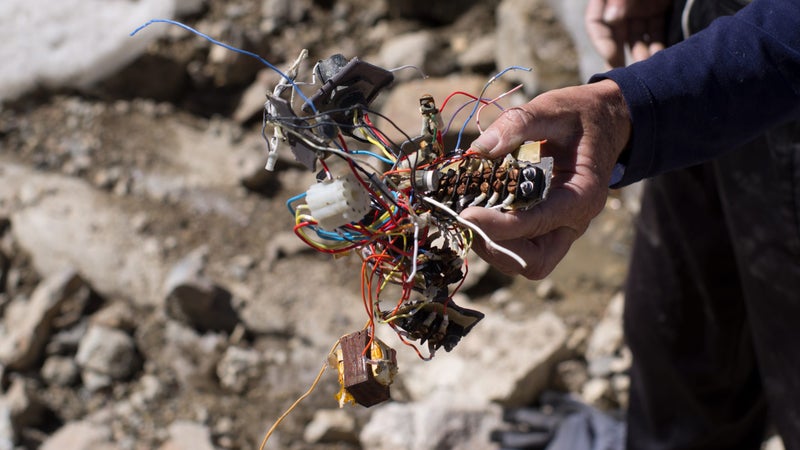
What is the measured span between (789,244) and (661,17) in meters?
0.60

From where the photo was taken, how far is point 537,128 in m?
1.17

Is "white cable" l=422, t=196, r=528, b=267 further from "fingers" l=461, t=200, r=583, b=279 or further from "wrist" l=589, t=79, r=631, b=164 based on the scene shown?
"wrist" l=589, t=79, r=631, b=164

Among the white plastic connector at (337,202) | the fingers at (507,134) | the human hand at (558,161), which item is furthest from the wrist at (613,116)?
the white plastic connector at (337,202)

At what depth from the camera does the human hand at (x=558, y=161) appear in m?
1.13

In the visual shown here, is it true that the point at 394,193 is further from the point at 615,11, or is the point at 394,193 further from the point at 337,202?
the point at 615,11

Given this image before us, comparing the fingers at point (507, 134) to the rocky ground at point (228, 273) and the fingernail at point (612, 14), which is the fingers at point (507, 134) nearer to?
the fingernail at point (612, 14)

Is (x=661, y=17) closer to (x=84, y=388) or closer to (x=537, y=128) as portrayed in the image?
(x=537, y=128)

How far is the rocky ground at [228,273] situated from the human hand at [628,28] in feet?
4.32

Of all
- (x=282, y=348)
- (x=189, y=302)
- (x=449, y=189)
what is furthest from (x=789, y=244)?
(x=189, y=302)

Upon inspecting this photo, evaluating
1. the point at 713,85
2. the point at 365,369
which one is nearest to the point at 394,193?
the point at 365,369

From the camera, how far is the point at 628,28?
6.02ft

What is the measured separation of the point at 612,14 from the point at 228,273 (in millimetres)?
2208

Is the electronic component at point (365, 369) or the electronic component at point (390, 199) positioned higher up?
the electronic component at point (390, 199)

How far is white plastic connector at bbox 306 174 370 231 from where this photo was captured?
40.8 inches
